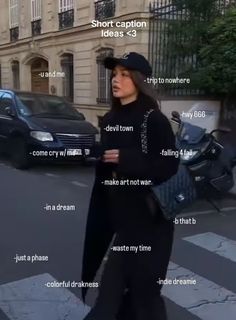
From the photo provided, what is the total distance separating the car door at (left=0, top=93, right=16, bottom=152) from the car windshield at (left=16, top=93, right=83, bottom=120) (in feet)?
0.70

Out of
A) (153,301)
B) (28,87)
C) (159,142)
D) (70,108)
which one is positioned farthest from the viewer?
(28,87)

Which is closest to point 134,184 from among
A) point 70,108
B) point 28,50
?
point 70,108

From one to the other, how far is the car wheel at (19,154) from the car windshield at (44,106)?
574mm

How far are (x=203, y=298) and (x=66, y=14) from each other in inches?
371

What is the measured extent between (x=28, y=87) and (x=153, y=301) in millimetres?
11838

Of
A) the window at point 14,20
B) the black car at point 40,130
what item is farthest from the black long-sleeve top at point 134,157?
the window at point 14,20

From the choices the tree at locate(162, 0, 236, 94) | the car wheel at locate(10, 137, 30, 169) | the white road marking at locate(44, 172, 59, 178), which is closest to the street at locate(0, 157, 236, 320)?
the white road marking at locate(44, 172, 59, 178)

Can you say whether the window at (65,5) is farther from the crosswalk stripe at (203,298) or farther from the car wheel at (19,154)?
the crosswalk stripe at (203,298)

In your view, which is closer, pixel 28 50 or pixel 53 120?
pixel 53 120

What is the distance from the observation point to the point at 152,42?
8273 mm

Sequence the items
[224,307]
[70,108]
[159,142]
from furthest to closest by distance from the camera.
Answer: [70,108] → [224,307] → [159,142]

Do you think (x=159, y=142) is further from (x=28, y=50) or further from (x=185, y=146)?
(x=28, y=50)

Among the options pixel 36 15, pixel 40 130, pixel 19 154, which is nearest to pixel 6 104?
pixel 19 154

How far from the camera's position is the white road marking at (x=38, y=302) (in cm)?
307
